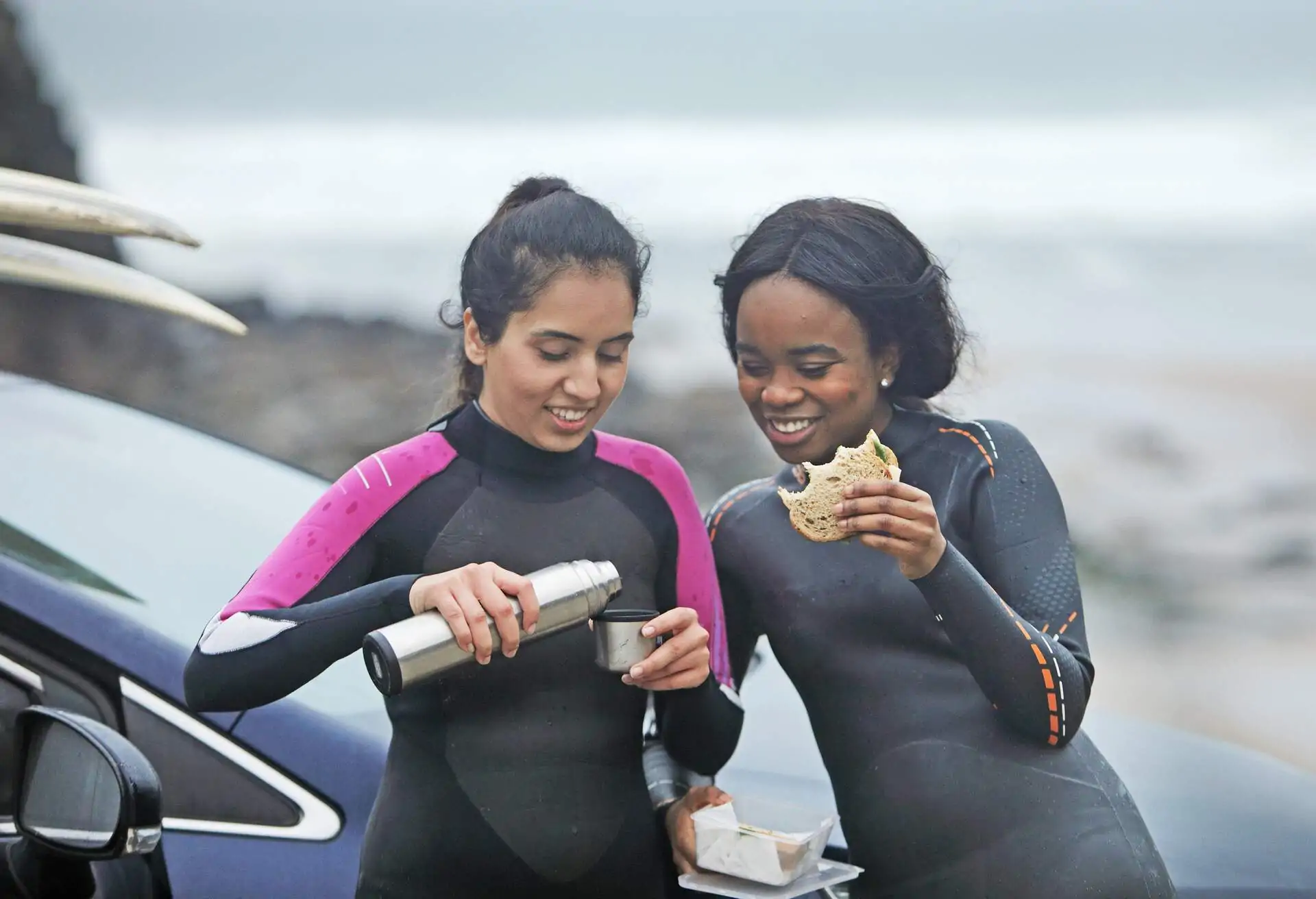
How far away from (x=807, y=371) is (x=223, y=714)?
3.23 ft

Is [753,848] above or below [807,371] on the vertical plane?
below

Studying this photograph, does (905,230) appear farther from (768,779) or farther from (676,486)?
(768,779)

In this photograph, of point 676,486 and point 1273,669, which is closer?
point 676,486

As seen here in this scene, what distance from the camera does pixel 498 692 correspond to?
1.77 m

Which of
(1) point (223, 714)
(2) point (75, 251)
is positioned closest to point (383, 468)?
(1) point (223, 714)

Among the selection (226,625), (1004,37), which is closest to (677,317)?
(1004,37)

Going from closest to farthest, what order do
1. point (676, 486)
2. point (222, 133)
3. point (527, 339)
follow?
point (527, 339)
point (676, 486)
point (222, 133)

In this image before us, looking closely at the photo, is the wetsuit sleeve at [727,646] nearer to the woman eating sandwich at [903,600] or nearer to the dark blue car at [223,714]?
the woman eating sandwich at [903,600]

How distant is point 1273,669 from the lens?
7.63 ft

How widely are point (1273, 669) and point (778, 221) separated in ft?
3.91

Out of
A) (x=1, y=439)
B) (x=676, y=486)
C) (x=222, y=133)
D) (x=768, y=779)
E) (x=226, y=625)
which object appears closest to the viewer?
(x=226, y=625)

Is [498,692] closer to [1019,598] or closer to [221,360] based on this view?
[1019,598]

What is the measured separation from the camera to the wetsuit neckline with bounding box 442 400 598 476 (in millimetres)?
1823

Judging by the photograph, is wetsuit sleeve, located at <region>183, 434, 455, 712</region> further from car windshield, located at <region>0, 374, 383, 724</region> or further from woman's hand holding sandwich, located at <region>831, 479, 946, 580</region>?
woman's hand holding sandwich, located at <region>831, 479, 946, 580</region>
